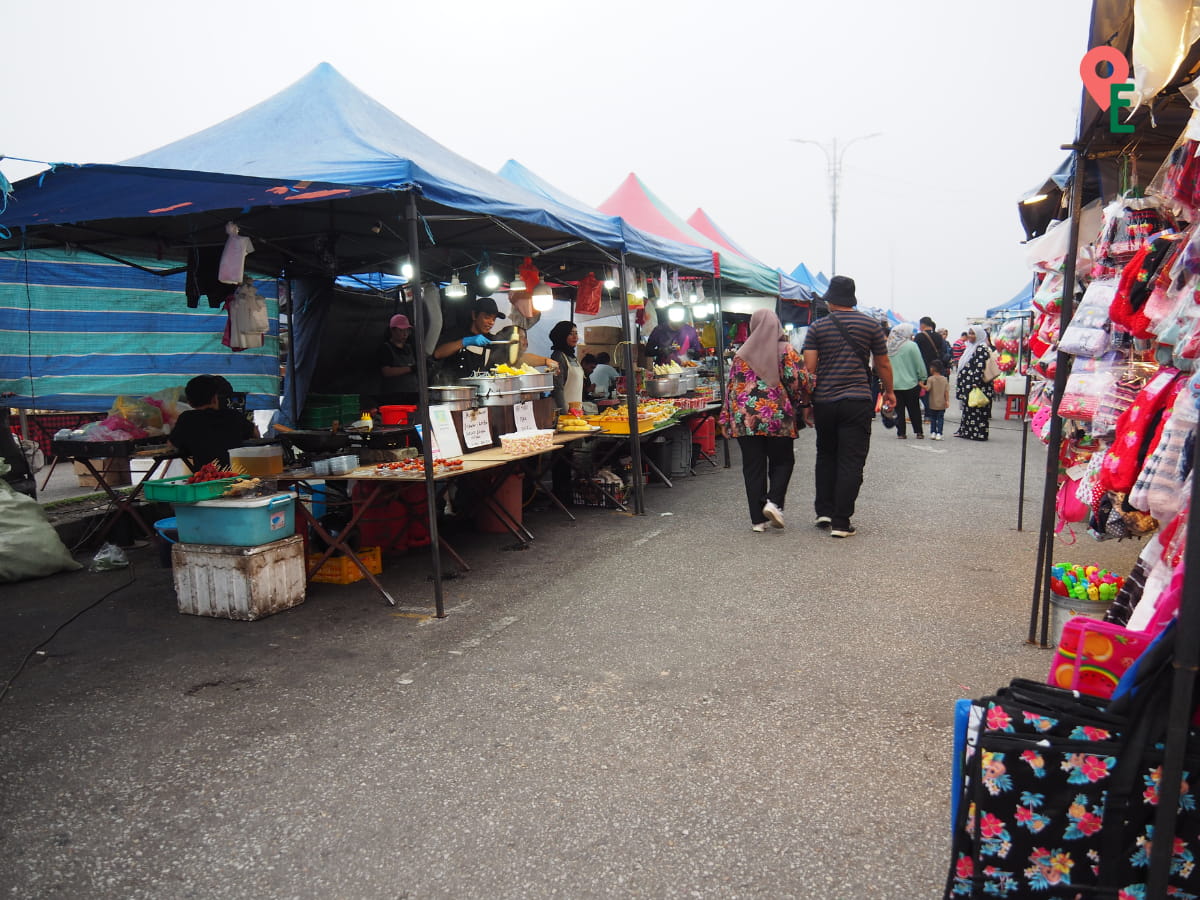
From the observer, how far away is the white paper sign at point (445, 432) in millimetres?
6504

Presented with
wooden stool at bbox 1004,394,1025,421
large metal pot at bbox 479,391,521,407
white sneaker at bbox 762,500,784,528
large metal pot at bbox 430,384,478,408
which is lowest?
wooden stool at bbox 1004,394,1025,421

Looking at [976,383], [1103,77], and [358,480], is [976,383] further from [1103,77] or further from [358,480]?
[1103,77]

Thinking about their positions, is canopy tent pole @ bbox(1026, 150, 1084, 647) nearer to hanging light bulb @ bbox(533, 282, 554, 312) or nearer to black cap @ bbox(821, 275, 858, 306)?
black cap @ bbox(821, 275, 858, 306)

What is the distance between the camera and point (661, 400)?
410 inches

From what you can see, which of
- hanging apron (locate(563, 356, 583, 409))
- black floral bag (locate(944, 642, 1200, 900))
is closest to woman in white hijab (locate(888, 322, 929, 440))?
hanging apron (locate(563, 356, 583, 409))

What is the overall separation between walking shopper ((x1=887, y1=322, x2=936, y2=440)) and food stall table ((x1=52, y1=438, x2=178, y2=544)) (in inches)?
429

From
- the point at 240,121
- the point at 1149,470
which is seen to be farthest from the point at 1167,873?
the point at 240,121

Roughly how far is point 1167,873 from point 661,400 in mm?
8919

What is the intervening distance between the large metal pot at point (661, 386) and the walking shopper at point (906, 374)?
4.72 meters

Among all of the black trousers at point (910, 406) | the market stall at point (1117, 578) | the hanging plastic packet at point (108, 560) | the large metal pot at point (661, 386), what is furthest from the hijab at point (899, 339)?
the hanging plastic packet at point (108, 560)

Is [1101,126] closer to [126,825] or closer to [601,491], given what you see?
[126,825]

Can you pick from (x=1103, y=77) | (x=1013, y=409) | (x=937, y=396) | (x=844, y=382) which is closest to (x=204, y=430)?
(x=844, y=382)

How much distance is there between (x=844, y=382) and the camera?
6914 mm

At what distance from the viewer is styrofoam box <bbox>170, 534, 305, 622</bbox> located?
16.9 ft
